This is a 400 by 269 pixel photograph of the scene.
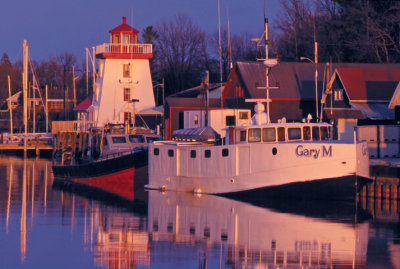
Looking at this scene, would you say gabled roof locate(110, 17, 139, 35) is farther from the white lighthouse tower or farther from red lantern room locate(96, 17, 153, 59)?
the white lighthouse tower

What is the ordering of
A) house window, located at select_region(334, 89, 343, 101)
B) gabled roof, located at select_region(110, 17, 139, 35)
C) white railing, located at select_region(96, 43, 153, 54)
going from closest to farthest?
1. house window, located at select_region(334, 89, 343, 101)
2. gabled roof, located at select_region(110, 17, 139, 35)
3. white railing, located at select_region(96, 43, 153, 54)

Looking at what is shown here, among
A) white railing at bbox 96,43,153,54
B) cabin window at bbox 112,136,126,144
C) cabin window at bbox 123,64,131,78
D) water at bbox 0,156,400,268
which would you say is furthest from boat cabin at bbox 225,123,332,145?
cabin window at bbox 123,64,131,78

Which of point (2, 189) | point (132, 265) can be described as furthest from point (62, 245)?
point (2, 189)

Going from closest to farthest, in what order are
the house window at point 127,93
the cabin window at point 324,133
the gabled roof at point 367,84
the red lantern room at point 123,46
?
the cabin window at point 324,133 < the gabled roof at point 367,84 < the red lantern room at point 123,46 < the house window at point 127,93

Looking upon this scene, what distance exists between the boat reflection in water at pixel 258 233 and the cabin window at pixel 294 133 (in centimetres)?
354

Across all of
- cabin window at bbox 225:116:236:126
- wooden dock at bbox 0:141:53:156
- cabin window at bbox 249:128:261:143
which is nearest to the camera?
cabin window at bbox 249:128:261:143

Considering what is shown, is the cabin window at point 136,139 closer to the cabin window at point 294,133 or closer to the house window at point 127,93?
the cabin window at point 294,133

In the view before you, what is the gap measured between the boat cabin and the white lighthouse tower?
39.2 meters

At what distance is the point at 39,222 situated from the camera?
2942 centimetres

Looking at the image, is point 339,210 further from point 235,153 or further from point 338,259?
point 338,259

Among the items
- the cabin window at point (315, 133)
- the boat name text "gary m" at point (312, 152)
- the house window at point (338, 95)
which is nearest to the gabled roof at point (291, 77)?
the house window at point (338, 95)

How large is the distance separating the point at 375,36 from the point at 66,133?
1191 inches

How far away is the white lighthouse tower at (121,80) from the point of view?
2872 inches

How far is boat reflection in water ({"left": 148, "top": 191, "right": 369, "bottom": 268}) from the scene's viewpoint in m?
22.1
